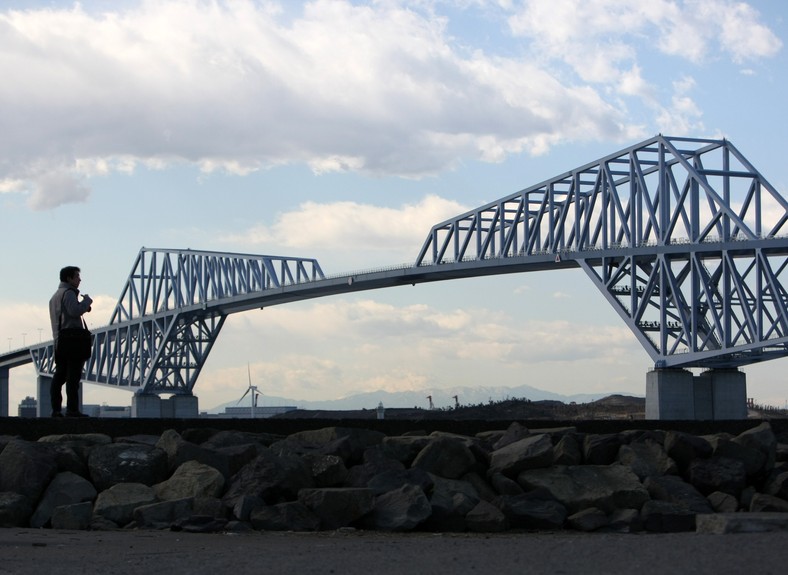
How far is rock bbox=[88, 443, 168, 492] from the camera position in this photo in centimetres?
1337

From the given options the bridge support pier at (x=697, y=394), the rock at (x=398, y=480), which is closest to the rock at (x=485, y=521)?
the rock at (x=398, y=480)

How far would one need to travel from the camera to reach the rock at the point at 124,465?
13.4 m

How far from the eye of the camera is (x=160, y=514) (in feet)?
39.6

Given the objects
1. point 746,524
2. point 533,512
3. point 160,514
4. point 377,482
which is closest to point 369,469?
point 377,482

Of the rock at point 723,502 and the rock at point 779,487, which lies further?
the rock at point 779,487

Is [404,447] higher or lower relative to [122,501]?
higher

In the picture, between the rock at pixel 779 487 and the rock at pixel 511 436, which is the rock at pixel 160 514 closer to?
the rock at pixel 511 436

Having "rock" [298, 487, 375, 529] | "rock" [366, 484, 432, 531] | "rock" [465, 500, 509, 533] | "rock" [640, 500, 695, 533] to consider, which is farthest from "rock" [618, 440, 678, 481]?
"rock" [298, 487, 375, 529]

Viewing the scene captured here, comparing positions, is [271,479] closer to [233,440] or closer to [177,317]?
[233,440]

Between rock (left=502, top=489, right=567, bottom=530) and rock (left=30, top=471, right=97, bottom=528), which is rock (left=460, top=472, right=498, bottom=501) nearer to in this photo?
rock (left=502, top=489, right=567, bottom=530)

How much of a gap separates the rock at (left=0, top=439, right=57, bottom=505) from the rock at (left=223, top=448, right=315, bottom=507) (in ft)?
6.46

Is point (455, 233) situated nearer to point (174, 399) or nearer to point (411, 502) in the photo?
point (174, 399)

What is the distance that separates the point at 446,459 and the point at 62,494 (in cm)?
448

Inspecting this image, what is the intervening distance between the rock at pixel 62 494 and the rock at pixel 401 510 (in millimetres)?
2984
